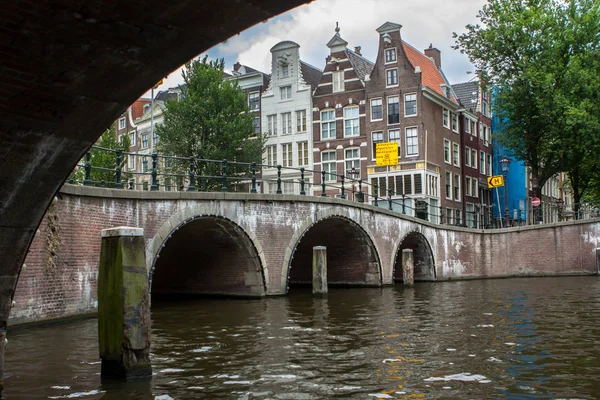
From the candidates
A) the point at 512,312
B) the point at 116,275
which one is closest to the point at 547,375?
the point at 116,275

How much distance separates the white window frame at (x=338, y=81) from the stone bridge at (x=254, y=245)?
12552mm

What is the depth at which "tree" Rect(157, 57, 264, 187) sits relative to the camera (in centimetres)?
3162

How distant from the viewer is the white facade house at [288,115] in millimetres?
38562

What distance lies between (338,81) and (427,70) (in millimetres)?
5452

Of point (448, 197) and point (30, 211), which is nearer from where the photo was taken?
point (30, 211)

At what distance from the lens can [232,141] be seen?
105 feet

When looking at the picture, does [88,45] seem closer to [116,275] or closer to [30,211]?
[30,211]

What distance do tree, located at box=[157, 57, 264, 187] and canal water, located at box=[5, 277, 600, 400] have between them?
17781 millimetres

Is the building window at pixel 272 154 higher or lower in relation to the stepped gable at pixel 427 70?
lower

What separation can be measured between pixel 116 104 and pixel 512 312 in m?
10.4

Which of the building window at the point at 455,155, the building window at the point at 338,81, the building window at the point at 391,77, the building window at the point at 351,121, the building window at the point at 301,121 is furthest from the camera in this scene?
the building window at the point at 455,155

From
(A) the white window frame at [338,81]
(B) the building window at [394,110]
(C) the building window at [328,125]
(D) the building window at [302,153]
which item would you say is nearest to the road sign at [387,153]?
(B) the building window at [394,110]

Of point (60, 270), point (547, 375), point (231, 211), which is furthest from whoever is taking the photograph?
point (231, 211)

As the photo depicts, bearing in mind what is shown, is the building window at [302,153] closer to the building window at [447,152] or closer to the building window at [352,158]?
the building window at [352,158]
